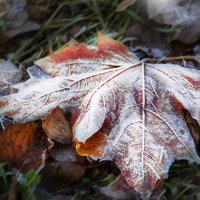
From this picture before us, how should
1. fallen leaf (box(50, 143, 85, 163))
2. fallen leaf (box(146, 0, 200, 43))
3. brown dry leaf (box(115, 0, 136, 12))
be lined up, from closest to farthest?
fallen leaf (box(50, 143, 85, 163))
fallen leaf (box(146, 0, 200, 43))
brown dry leaf (box(115, 0, 136, 12))

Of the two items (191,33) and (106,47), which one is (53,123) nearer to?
(106,47)

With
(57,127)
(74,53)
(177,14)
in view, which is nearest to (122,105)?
(57,127)

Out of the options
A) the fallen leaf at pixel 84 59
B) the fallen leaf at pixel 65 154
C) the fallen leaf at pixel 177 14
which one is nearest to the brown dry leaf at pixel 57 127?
the fallen leaf at pixel 65 154

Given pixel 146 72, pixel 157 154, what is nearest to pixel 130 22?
pixel 146 72

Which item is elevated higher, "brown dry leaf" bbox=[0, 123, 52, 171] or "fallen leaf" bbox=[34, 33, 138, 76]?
"fallen leaf" bbox=[34, 33, 138, 76]

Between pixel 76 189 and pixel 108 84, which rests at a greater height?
pixel 108 84

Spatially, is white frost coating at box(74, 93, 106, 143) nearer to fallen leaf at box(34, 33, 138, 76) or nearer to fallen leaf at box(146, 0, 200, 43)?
fallen leaf at box(34, 33, 138, 76)

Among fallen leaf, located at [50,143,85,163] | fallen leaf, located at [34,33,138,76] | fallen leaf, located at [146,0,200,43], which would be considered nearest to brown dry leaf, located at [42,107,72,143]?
fallen leaf, located at [50,143,85,163]
